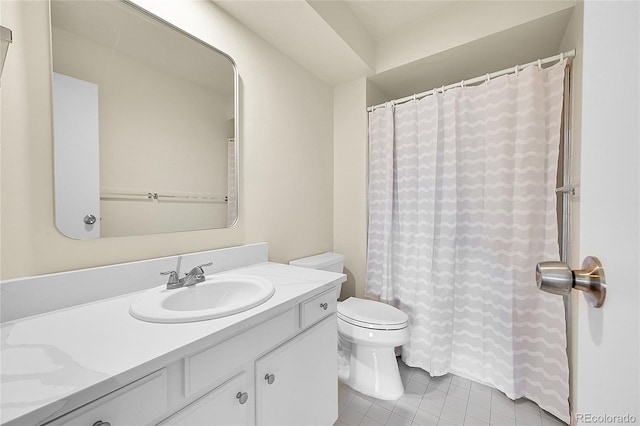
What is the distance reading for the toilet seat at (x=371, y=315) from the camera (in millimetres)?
1519

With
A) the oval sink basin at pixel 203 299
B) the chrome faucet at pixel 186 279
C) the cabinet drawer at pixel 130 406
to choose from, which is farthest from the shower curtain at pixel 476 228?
the cabinet drawer at pixel 130 406

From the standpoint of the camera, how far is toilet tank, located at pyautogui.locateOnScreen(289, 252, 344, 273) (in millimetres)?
1781

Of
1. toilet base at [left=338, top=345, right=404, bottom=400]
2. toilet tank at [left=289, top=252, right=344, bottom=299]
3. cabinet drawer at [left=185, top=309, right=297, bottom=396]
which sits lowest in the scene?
toilet base at [left=338, top=345, right=404, bottom=400]

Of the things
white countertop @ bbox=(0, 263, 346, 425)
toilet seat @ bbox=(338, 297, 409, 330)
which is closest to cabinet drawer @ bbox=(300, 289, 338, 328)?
white countertop @ bbox=(0, 263, 346, 425)

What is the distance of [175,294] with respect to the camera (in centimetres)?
100

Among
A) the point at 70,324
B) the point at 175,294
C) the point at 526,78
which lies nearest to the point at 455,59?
the point at 526,78

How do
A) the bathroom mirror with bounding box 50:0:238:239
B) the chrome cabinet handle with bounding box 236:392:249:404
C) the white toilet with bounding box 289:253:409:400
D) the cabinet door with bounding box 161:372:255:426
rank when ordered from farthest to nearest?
the white toilet with bounding box 289:253:409:400 → the bathroom mirror with bounding box 50:0:238:239 → the chrome cabinet handle with bounding box 236:392:249:404 → the cabinet door with bounding box 161:372:255:426

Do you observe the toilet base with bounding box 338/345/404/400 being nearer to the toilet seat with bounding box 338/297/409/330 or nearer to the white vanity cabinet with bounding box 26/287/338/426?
the toilet seat with bounding box 338/297/409/330

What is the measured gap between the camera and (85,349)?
0.63 metres

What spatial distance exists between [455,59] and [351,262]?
1.72 meters

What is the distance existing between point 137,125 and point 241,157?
51 cm

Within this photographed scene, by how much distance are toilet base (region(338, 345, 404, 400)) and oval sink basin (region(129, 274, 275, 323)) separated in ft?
3.05

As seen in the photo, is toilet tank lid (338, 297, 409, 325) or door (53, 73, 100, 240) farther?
toilet tank lid (338, 297, 409, 325)

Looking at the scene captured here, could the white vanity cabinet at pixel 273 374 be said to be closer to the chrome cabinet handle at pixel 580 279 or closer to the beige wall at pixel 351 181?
the chrome cabinet handle at pixel 580 279
